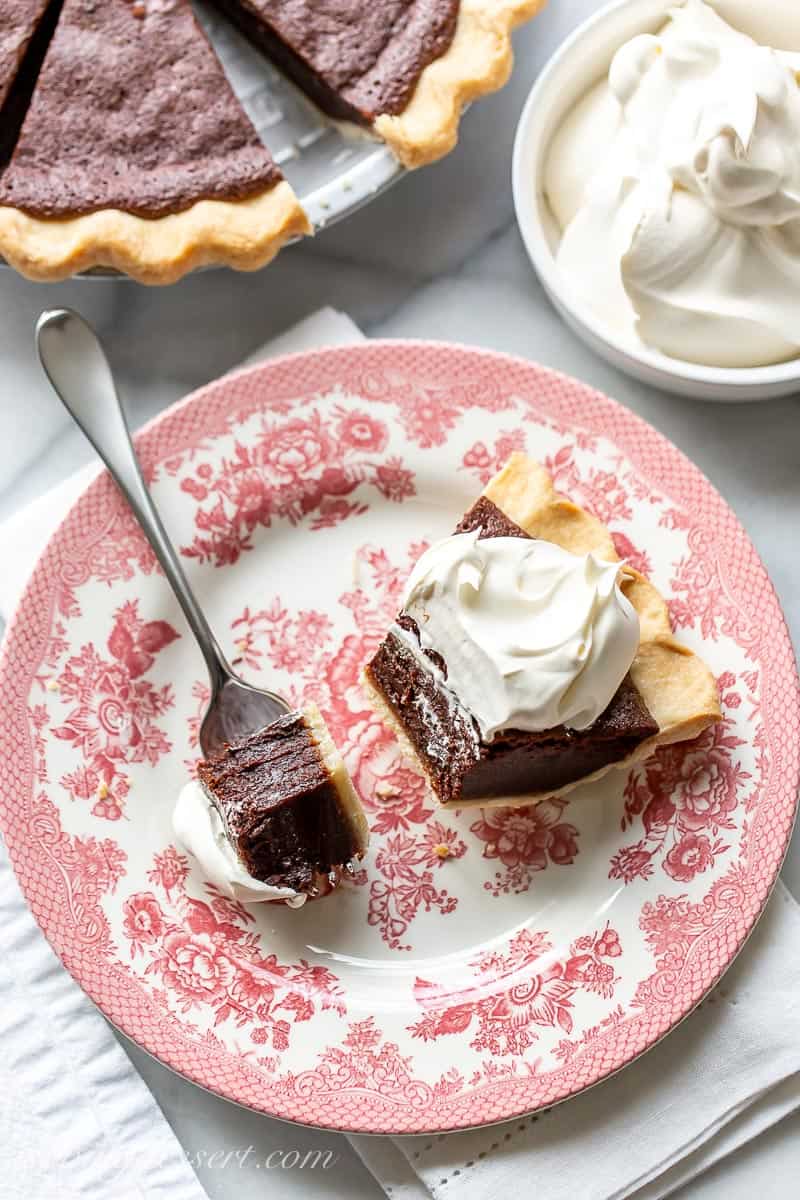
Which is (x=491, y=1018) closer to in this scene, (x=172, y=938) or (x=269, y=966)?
(x=269, y=966)

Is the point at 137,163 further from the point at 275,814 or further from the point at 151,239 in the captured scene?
the point at 275,814

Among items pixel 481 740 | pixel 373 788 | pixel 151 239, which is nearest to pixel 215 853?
pixel 373 788

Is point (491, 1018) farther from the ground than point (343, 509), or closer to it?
closer to it

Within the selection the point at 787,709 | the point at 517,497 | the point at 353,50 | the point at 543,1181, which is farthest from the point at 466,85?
the point at 543,1181

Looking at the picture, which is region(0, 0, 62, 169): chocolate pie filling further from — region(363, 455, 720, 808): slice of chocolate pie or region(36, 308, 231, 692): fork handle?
region(363, 455, 720, 808): slice of chocolate pie

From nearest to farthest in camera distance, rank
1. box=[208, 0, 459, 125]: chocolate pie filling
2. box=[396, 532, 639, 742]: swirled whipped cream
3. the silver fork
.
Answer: box=[396, 532, 639, 742]: swirled whipped cream
the silver fork
box=[208, 0, 459, 125]: chocolate pie filling

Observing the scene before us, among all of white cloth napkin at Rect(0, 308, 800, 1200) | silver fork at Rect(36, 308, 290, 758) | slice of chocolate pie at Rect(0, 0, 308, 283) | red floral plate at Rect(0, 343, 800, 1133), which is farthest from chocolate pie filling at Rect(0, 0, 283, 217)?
white cloth napkin at Rect(0, 308, 800, 1200)
